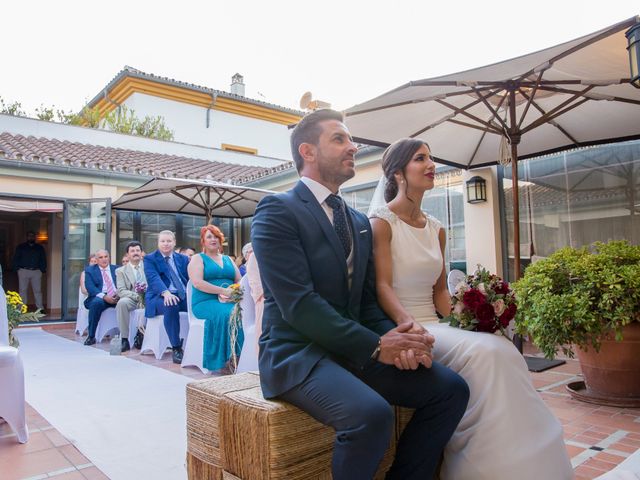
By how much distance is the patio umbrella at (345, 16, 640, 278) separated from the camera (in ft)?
12.0

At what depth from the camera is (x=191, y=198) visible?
9.00m

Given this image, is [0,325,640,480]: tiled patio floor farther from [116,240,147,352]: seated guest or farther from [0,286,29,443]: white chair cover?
[116,240,147,352]: seated guest

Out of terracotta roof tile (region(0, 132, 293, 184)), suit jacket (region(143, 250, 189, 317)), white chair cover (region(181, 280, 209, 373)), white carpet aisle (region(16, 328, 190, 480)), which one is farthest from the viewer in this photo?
terracotta roof tile (region(0, 132, 293, 184))

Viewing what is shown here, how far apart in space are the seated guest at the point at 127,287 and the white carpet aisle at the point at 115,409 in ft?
1.89

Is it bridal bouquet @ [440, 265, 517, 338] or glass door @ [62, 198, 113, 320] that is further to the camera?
glass door @ [62, 198, 113, 320]

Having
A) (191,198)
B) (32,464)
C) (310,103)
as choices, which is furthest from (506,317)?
(191,198)

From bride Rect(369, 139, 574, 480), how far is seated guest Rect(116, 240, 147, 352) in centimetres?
550

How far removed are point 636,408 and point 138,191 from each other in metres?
7.93

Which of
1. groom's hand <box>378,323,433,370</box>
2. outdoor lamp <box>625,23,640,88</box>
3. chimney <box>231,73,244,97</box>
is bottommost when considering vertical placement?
groom's hand <box>378,323,433,370</box>

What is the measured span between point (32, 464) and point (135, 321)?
14.9ft

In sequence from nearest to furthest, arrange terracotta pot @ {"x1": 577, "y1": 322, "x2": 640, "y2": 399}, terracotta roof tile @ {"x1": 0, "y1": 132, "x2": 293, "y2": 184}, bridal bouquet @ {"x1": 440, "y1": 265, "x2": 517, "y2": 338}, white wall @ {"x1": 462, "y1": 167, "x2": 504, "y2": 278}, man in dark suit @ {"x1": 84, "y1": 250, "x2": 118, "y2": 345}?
bridal bouquet @ {"x1": 440, "y1": 265, "x2": 517, "y2": 338} → terracotta pot @ {"x1": 577, "y1": 322, "x2": 640, "y2": 399} → white wall @ {"x1": 462, "y1": 167, "x2": 504, "y2": 278} → man in dark suit @ {"x1": 84, "y1": 250, "x2": 118, "y2": 345} → terracotta roof tile @ {"x1": 0, "y1": 132, "x2": 293, "y2": 184}

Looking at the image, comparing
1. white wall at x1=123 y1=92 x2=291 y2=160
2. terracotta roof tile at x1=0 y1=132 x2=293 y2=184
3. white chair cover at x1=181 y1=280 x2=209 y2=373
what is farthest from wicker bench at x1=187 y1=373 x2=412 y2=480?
white wall at x1=123 y1=92 x2=291 y2=160

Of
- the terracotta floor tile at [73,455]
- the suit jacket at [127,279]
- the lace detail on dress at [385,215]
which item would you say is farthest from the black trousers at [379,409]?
the suit jacket at [127,279]

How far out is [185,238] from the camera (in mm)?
12258
